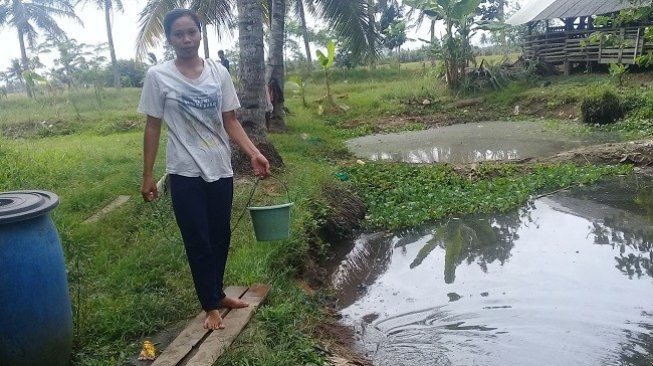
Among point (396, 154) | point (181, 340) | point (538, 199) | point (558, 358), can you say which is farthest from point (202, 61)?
point (396, 154)

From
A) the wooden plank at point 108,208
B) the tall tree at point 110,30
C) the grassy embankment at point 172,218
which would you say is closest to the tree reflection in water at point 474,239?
the grassy embankment at point 172,218

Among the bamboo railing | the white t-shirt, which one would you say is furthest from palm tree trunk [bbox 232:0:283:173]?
the bamboo railing

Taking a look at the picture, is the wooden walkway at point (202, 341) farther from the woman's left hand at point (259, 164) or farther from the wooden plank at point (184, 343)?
the woman's left hand at point (259, 164)

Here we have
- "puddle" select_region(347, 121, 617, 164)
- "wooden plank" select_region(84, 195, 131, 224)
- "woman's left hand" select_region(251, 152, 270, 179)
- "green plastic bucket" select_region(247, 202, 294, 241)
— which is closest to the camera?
"woman's left hand" select_region(251, 152, 270, 179)

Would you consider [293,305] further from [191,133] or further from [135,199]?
[135,199]

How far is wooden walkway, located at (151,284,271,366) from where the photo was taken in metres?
2.98

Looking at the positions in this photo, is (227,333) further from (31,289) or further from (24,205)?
(24,205)

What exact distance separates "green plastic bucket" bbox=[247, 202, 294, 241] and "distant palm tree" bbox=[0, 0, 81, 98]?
78.7ft

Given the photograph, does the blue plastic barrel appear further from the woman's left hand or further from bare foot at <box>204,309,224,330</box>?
the woman's left hand

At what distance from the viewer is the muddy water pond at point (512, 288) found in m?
3.70

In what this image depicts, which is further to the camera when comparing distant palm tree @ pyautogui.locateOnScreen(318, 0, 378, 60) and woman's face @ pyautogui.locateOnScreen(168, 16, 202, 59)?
distant palm tree @ pyautogui.locateOnScreen(318, 0, 378, 60)

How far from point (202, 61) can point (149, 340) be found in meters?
1.60

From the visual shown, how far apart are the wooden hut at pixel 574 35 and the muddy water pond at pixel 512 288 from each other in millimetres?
11655

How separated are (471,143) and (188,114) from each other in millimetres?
9505
